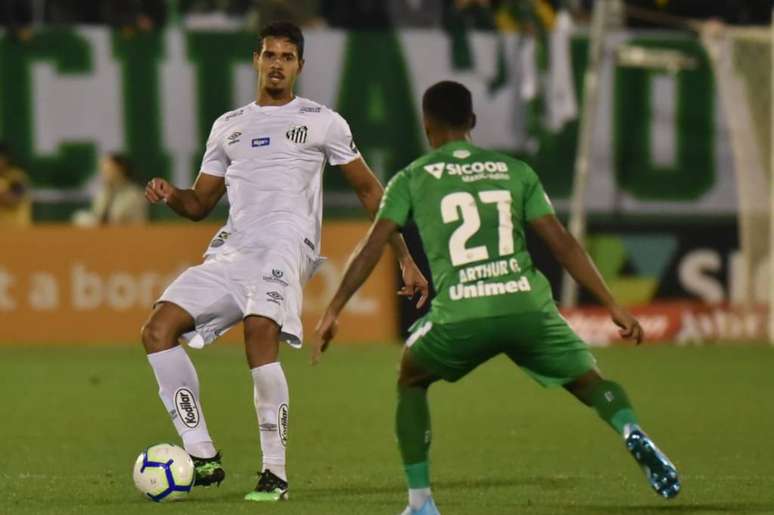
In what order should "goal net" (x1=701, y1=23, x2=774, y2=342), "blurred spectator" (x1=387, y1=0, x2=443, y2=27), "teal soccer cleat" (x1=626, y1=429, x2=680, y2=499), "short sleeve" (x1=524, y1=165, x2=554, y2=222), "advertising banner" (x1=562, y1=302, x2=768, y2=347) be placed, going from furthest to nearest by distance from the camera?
"blurred spectator" (x1=387, y1=0, x2=443, y2=27) → "goal net" (x1=701, y1=23, x2=774, y2=342) → "advertising banner" (x1=562, y1=302, x2=768, y2=347) → "short sleeve" (x1=524, y1=165, x2=554, y2=222) → "teal soccer cleat" (x1=626, y1=429, x2=680, y2=499)

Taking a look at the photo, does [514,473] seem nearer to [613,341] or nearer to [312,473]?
[312,473]

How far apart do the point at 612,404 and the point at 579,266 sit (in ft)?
1.86

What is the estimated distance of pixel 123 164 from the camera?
746 inches

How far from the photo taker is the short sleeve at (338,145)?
8430 millimetres

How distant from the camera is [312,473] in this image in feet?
29.8

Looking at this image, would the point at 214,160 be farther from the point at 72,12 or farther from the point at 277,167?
the point at 72,12

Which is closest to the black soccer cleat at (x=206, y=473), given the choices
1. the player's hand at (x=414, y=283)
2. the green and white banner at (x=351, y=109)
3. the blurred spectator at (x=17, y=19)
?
the player's hand at (x=414, y=283)

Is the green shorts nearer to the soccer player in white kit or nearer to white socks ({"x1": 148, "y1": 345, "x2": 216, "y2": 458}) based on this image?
the soccer player in white kit

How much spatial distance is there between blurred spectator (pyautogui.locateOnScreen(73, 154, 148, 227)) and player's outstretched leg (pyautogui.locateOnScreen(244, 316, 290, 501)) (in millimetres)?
11020

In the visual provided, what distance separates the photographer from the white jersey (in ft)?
27.3

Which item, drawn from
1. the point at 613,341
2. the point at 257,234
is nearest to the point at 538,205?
the point at 257,234

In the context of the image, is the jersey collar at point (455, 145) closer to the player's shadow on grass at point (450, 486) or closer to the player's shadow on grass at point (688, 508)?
the player's shadow on grass at point (688, 508)

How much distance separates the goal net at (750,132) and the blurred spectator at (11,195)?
25.3 feet

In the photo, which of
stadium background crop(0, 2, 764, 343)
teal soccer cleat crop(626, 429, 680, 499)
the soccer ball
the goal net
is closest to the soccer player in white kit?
the soccer ball
